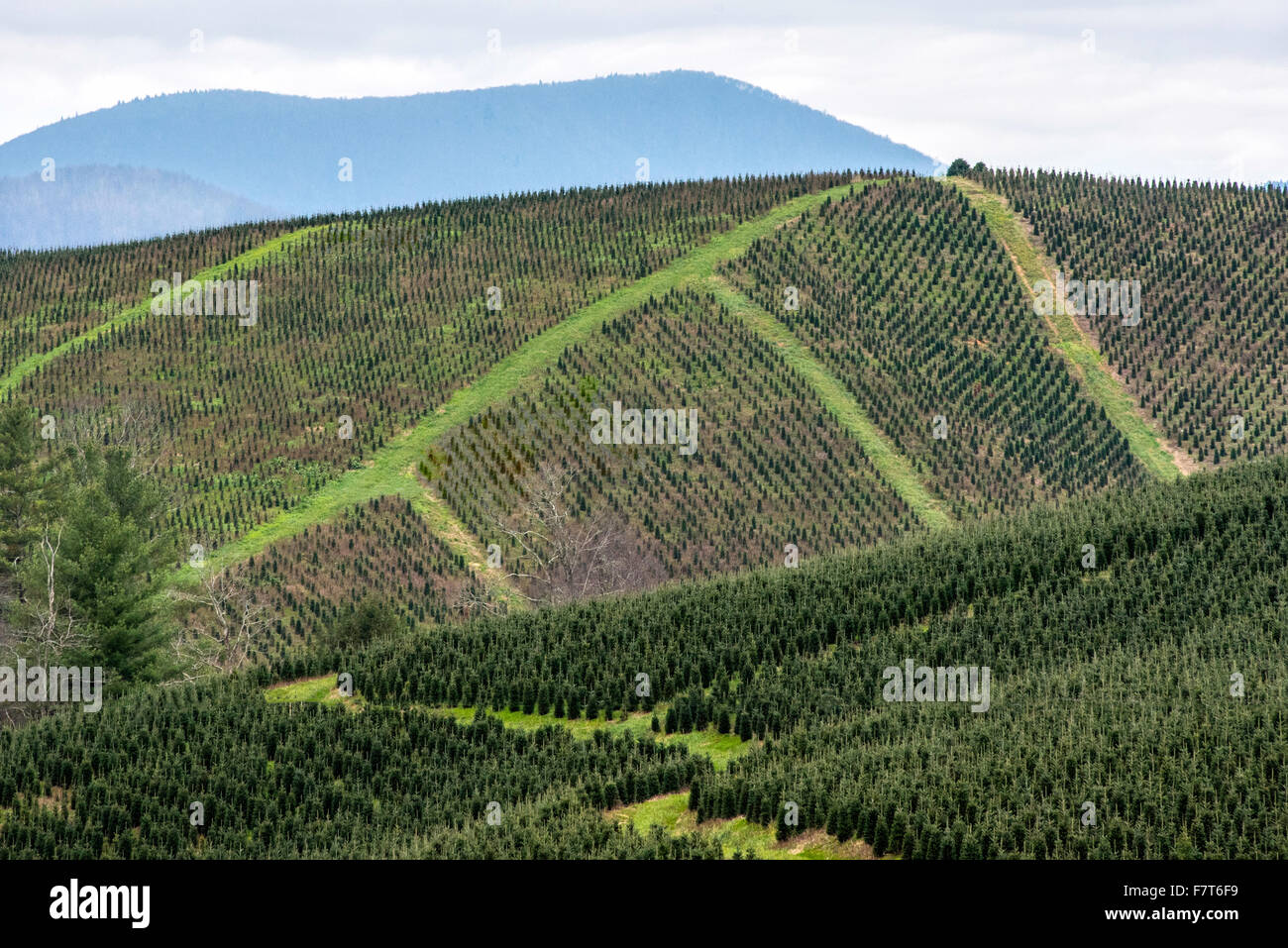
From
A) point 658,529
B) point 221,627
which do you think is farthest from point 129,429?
point 658,529

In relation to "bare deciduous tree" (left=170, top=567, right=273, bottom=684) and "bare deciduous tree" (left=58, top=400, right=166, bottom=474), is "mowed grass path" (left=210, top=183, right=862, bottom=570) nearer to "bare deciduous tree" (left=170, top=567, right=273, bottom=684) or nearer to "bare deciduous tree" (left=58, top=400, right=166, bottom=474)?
"bare deciduous tree" (left=170, top=567, right=273, bottom=684)

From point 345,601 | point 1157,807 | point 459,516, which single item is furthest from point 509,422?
point 1157,807

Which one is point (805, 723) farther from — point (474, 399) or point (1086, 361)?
point (1086, 361)

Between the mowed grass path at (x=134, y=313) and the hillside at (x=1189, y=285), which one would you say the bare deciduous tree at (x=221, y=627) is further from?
the hillside at (x=1189, y=285)

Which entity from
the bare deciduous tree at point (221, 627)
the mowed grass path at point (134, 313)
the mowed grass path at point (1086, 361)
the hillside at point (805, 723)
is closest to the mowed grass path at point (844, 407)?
the mowed grass path at point (1086, 361)

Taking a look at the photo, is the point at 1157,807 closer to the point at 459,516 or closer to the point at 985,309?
the point at 459,516

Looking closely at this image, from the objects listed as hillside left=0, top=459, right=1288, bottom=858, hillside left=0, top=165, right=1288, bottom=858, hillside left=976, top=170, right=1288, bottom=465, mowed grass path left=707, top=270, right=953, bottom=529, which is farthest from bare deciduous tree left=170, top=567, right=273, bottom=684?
hillside left=976, top=170, right=1288, bottom=465
